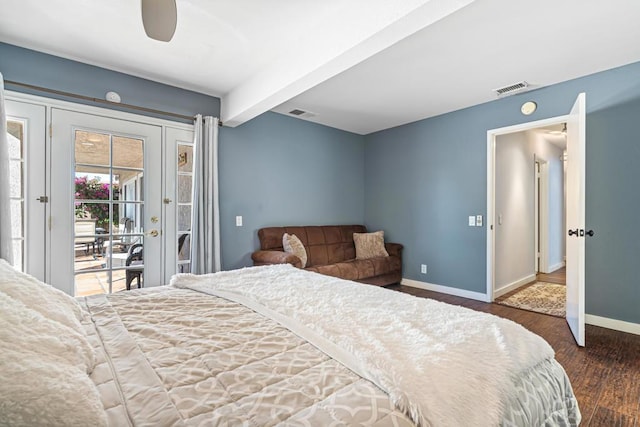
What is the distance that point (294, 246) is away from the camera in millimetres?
3838

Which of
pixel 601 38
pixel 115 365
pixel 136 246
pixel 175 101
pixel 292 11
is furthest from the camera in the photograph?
pixel 175 101

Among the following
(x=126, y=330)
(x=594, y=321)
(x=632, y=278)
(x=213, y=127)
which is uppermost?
(x=213, y=127)

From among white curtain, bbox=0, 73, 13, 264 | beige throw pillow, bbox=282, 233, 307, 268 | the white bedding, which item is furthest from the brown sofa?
white curtain, bbox=0, 73, 13, 264

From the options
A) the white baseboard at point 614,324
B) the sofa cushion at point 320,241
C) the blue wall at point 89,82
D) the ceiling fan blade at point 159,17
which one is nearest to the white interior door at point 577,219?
the white baseboard at point 614,324

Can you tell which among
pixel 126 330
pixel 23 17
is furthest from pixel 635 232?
pixel 23 17

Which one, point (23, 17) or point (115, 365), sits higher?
point (23, 17)

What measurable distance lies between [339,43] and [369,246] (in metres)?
3.02

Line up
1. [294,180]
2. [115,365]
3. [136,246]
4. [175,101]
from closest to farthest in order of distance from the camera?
[115,365] < [136,246] < [175,101] < [294,180]

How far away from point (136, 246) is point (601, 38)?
4416 mm

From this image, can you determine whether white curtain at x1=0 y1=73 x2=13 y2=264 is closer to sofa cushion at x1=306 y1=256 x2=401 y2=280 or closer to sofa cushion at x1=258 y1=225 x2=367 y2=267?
sofa cushion at x1=258 y1=225 x2=367 y2=267

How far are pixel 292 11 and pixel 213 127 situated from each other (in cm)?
170

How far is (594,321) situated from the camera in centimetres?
313

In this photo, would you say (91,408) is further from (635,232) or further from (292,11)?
(635,232)

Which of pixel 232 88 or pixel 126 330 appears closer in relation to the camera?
pixel 126 330
